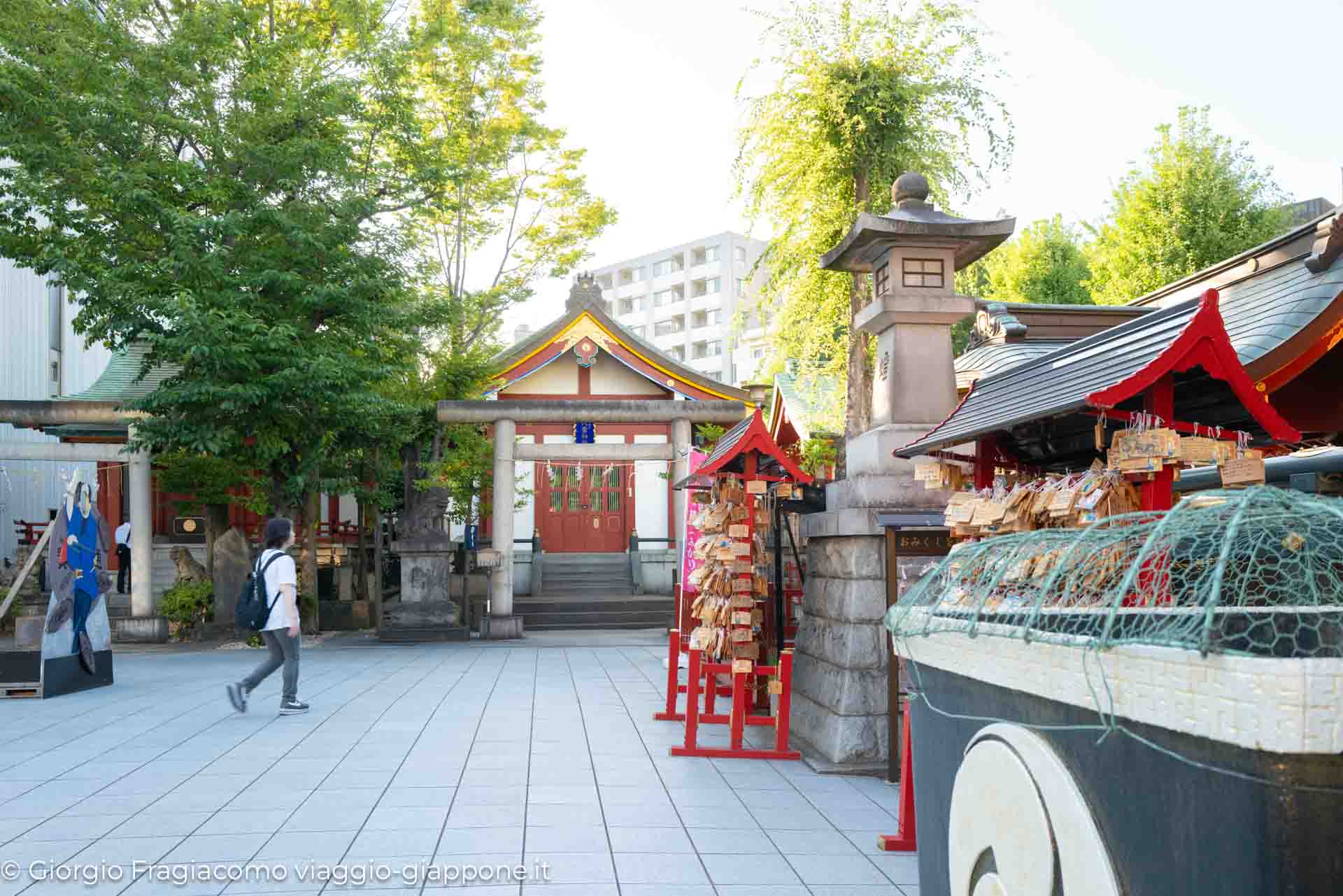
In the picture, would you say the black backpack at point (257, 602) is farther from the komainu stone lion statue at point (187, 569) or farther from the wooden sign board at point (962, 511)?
the komainu stone lion statue at point (187, 569)

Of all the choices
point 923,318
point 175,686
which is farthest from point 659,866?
point 175,686

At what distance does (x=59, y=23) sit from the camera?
48.2 feet

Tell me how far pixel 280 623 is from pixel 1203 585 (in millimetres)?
8547

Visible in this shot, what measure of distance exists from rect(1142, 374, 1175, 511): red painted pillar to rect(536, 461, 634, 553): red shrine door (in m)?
20.4

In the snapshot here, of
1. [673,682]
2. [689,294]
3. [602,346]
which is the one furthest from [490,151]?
[689,294]

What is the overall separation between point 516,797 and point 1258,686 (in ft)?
18.0

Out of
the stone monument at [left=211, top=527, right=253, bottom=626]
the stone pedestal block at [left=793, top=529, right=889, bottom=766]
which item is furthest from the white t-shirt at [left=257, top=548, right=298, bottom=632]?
the stone monument at [left=211, top=527, right=253, bottom=626]

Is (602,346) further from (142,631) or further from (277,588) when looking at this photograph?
(277,588)

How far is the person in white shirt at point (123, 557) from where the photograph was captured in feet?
64.8

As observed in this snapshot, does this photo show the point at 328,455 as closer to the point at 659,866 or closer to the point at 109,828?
the point at 109,828

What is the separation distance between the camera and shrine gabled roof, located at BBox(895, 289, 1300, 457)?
4.19 metres

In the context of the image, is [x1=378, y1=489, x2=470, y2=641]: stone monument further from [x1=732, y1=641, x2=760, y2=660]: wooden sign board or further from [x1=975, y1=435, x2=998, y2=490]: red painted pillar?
[x1=975, y1=435, x2=998, y2=490]: red painted pillar

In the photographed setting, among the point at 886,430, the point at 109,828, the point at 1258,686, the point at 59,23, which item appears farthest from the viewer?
the point at 59,23

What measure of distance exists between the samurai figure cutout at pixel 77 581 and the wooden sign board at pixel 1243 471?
10150mm
